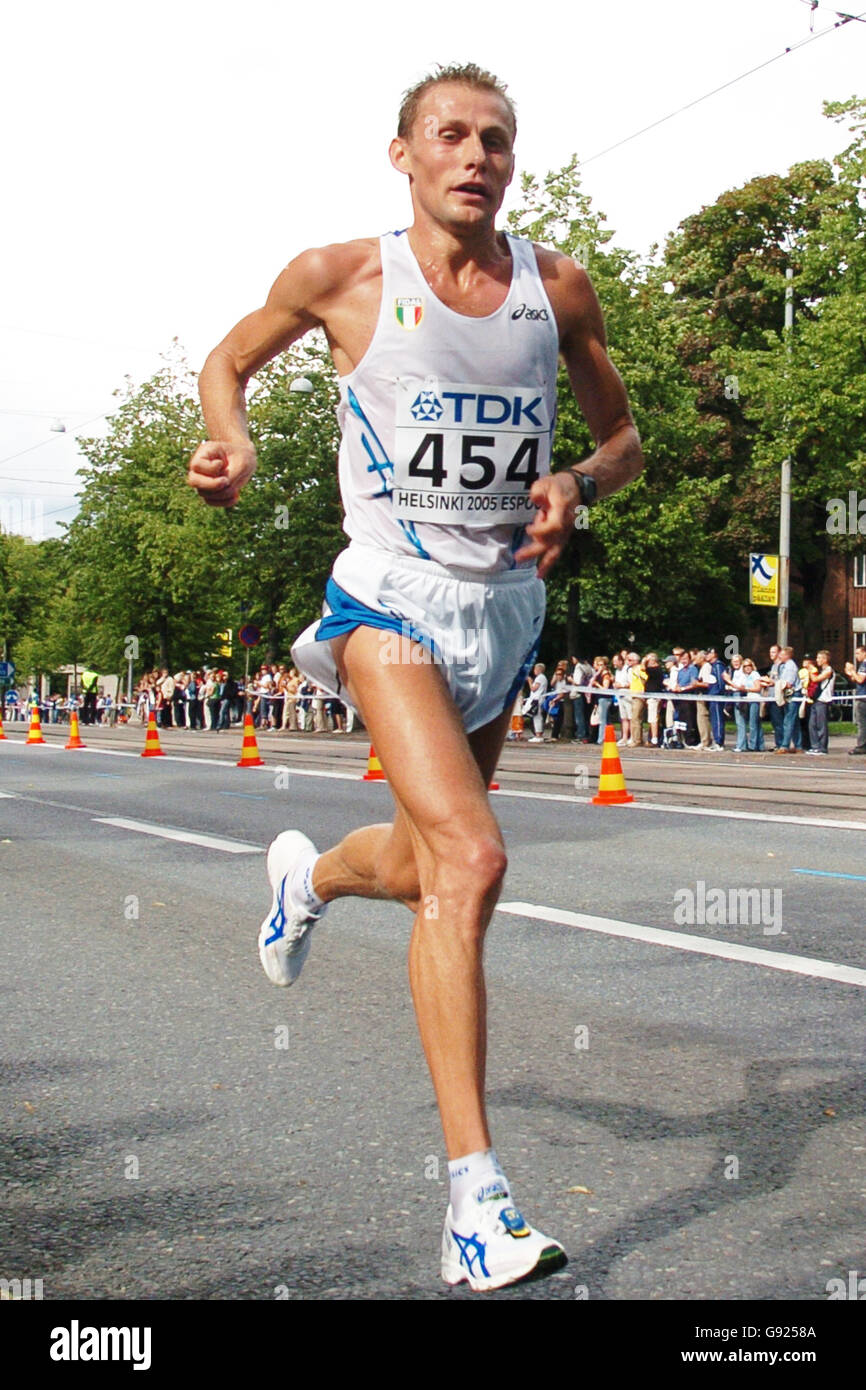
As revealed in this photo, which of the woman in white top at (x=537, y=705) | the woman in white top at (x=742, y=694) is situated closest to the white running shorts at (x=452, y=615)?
the woman in white top at (x=742, y=694)

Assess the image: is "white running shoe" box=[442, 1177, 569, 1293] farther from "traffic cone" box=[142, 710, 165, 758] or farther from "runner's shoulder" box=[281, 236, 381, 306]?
"traffic cone" box=[142, 710, 165, 758]

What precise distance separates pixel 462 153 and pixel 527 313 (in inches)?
14.6

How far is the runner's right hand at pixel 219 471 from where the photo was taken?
3.49 m

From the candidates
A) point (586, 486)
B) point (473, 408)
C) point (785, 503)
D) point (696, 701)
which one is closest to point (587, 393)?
point (586, 486)

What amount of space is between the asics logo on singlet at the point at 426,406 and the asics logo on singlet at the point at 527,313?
0.85 feet

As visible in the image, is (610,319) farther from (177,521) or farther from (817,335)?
(177,521)

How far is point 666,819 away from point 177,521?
4618 cm

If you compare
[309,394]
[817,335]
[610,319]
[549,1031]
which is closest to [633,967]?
[549,1031]

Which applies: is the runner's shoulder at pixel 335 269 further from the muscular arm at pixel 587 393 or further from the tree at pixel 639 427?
the tree at pixel 639 427

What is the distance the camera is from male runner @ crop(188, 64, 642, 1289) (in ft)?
11.4

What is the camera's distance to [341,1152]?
3873mm

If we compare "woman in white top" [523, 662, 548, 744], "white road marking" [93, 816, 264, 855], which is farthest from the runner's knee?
"woman in white top" [523, 662, 548, 744]

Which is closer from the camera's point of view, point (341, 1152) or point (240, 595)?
point (341, 1152)

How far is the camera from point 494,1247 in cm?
287
